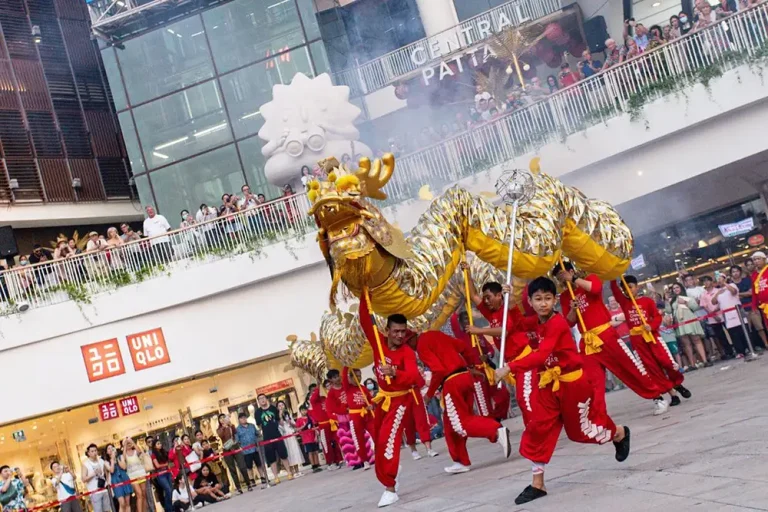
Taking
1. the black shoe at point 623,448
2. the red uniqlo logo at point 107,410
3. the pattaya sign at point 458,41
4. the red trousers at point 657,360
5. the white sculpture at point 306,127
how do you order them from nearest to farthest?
the black shoe at point 623,448 → the red trousers at point 657,360 → the white sculpture at point 306,127 → the red uniqlo logo at point 107,410 → the pattaya sign at point 458,41

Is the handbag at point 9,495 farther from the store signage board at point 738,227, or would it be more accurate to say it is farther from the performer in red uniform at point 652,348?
the store signage board at point 738,227

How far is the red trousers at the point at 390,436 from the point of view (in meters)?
7.61

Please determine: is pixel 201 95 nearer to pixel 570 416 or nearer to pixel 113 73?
pixel 113 73

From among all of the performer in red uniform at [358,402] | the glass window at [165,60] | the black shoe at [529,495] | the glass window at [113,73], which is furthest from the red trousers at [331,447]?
the glass window at [113,73]

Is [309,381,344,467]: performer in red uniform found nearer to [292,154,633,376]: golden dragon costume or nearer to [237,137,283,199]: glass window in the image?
[292,154,633,376]: golden dragon costume

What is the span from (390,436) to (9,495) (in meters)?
7.97

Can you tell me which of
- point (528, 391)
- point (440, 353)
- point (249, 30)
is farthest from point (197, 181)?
point (528, 391)

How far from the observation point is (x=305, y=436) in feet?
52.5

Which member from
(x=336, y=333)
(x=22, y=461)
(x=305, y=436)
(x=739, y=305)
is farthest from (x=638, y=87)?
(x=22, y=461)

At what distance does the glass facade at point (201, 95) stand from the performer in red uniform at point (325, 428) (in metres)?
7.45

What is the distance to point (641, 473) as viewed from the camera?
5766mm

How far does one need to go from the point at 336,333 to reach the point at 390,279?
20.1 feet

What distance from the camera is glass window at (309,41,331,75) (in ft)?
71.4

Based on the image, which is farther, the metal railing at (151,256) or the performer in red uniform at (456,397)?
the metal railing at (151,256)
